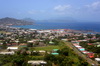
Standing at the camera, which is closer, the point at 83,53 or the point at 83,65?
the point at 83,65

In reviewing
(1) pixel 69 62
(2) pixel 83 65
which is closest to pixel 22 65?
(1) pixel 69 62

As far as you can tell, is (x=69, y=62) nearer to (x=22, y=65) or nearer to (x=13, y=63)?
(x=22, y=65)

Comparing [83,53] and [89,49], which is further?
[89,49]

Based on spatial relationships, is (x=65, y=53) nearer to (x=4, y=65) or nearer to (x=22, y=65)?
(x=22, y=65)

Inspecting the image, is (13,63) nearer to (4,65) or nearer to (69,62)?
(4,65)

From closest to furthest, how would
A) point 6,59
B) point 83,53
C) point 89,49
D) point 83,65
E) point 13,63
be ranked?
point 83,65
point 13,63
point 6,59
point 83,53
point 89,49

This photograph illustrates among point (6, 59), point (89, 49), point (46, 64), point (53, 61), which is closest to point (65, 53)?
point (53, 61)

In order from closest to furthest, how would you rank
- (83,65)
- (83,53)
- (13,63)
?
(83,65) → (13,63) → (83,53)

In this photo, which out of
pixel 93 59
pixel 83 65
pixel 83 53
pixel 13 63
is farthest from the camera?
pixel 83 53

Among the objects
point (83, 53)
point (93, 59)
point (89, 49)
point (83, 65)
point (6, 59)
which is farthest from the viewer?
point (89, 49)
